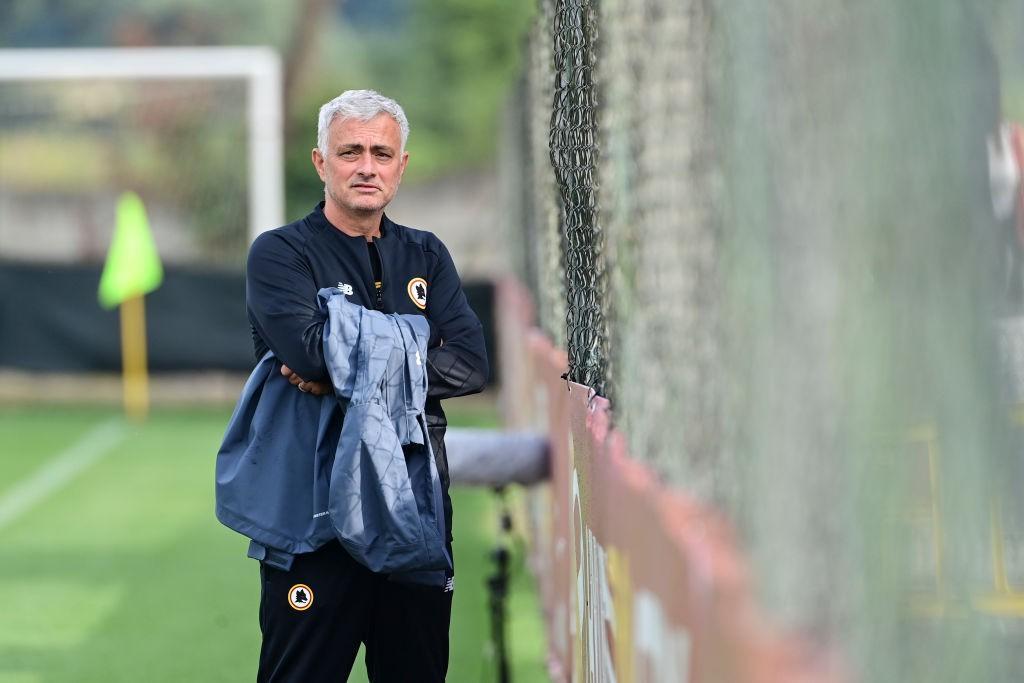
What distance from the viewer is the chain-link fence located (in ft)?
5.86

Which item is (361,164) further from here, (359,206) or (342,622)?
(342,622)

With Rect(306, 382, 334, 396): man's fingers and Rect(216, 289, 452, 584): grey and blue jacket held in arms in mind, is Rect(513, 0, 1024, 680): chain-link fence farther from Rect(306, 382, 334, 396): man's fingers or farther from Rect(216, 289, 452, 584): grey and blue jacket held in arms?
Rect(306, 382, 334, 396): man's fingers

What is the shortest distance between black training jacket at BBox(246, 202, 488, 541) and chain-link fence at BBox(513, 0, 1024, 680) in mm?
1089

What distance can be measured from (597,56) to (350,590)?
126cm

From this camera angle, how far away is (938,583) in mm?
2281

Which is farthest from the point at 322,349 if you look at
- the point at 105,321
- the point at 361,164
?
the point at 105,321

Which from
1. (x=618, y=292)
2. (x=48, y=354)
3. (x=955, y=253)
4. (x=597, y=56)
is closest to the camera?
(x=955, y=253)

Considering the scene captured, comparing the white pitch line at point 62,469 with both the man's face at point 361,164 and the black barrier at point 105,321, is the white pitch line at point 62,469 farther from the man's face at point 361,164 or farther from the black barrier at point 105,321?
the man's face at point 361,164

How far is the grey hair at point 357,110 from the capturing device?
11.6 feet

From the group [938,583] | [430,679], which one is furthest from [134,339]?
[938,583]

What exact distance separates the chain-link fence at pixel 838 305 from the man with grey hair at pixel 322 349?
108 centimetres

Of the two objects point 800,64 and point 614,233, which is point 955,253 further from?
point 614,233

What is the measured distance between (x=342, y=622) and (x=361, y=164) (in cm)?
100

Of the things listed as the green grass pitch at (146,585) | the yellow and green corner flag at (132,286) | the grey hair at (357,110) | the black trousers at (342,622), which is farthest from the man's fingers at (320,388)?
the yellow and green corner flag at (132,286)
